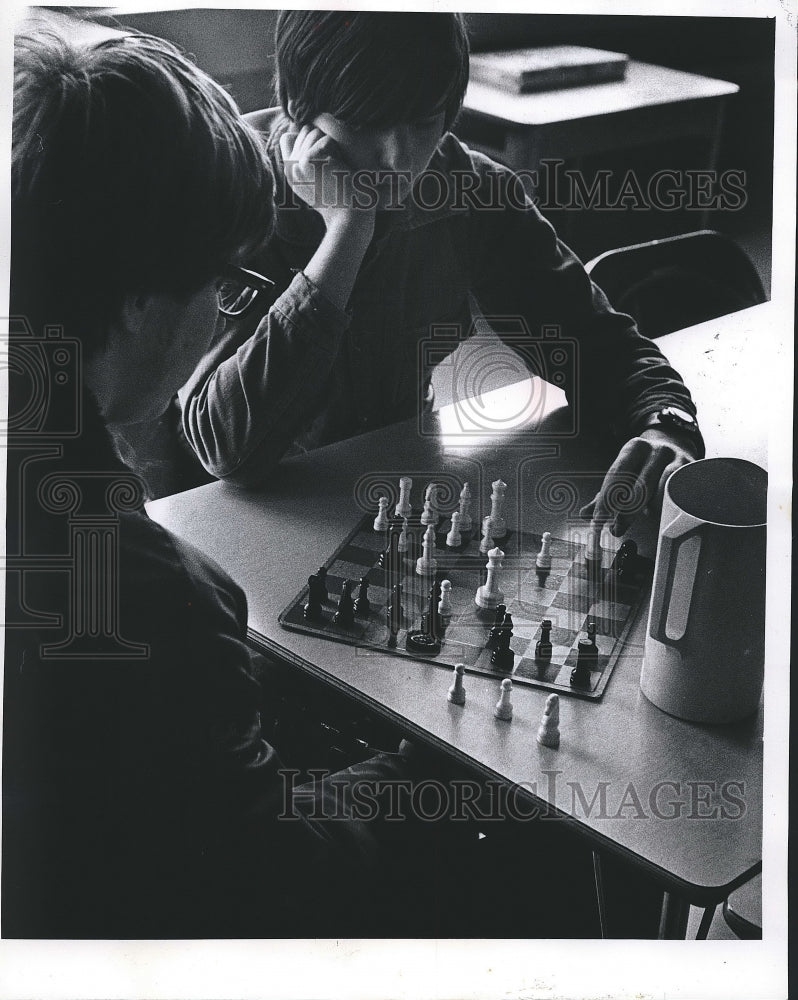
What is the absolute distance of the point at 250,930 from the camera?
1.31 m

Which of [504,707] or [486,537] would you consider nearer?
[504,707]

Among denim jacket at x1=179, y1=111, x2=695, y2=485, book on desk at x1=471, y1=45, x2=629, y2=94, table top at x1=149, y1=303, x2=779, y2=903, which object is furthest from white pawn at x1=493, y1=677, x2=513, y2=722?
book on desk at x1=471, y1=45, x2=629, y2=94

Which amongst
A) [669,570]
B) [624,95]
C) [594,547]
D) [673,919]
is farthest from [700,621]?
[624,95]

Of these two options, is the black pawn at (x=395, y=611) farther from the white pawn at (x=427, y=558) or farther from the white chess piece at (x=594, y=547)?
the white chess piece at (x=594, y=547)

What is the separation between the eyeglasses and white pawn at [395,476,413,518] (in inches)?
11.6

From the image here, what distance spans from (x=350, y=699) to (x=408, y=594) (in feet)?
0.52

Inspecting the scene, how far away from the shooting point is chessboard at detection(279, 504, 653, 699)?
1.24 metres

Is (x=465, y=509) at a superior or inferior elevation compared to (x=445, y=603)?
superior

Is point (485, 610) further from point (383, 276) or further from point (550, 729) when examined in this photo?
point (383, 276)

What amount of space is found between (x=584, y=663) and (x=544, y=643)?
55 millimetres

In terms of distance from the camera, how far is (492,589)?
1290 millimetres

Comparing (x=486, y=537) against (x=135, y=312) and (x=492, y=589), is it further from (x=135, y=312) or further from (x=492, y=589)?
(x=135, y=312)

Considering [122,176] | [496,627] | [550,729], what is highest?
[122,176]

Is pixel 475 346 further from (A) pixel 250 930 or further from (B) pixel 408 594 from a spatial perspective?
(A) pixel 250 930
